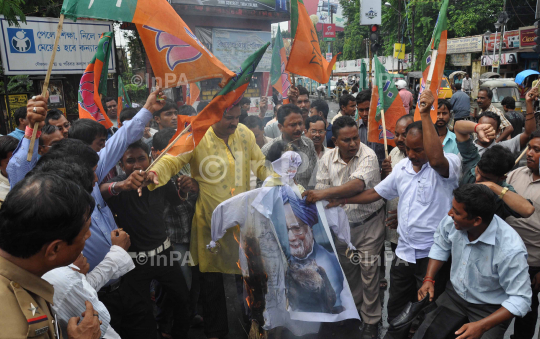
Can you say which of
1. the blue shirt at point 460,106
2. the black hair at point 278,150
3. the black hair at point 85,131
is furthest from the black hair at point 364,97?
the blue shirt at point 460,106

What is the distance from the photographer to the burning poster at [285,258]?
302 cm

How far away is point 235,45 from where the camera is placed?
1356cm

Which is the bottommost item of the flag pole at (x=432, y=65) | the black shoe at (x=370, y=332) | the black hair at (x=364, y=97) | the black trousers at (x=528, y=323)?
the black shoe at (x=370, y=332)

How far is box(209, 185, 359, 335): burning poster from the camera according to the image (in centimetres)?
302

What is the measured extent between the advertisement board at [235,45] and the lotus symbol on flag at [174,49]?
9.68 metres

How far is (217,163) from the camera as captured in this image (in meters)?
3.32

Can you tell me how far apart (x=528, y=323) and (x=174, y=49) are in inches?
133

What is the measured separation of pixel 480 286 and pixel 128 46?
18383 mm

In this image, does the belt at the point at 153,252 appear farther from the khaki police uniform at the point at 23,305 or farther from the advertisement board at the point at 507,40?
the advertisement board at the point at 507,40

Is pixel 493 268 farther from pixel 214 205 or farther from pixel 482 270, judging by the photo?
pixel 214 205

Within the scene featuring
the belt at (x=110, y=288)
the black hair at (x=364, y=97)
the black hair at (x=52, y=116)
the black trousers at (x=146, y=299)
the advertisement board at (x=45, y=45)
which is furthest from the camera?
the advertisement board at (x=45, y=45)

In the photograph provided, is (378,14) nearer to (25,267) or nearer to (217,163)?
(217,163)

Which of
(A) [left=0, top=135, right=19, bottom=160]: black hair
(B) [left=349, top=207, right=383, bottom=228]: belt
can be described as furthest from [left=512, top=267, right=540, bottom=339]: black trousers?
(A) [left=0, top=135, right=19, bottom=160]: black hair

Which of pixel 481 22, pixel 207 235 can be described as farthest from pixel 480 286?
pixel 481 22
